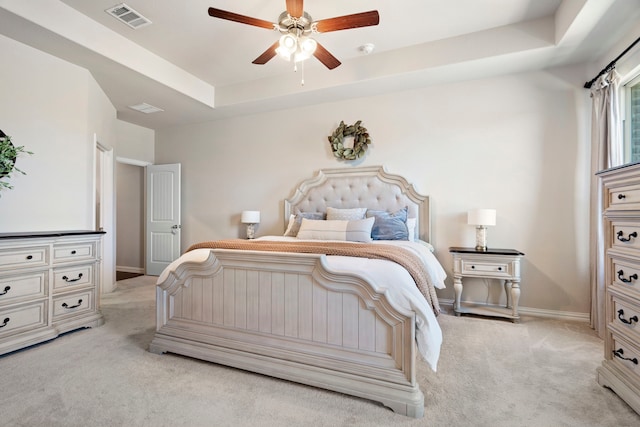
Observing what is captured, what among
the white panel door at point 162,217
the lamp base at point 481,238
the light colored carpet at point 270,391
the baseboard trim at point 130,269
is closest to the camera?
the light colored carpet at point 270,391

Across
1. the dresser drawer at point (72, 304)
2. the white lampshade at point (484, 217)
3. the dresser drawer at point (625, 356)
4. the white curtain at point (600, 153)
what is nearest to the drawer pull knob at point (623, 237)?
the dresser drawer at point (625, 356)

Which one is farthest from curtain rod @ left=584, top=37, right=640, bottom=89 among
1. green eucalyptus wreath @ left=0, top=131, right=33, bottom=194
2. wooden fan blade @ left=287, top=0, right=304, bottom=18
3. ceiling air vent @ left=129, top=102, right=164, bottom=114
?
ceiling air vent @ left=129, top=102, right=164, bottom=114

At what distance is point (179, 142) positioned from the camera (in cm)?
550

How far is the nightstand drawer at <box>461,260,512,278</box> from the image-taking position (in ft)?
10.4

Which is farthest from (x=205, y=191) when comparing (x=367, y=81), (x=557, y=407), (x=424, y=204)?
(x=557, y=407)

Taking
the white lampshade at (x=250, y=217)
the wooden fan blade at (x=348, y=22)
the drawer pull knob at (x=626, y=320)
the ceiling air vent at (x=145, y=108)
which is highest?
the ceiling air vent at (x=145, y=108)

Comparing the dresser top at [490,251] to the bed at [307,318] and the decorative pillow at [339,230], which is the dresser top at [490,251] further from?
the bed at [307,318]

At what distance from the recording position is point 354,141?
13.7 ft

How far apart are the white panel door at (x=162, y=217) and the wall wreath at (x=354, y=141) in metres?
2.82

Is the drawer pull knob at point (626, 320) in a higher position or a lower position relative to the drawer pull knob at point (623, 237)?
lower

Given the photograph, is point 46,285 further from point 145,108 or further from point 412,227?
point 412,227

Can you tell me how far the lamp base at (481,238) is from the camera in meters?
3.39

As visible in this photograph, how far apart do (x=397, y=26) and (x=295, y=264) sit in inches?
102

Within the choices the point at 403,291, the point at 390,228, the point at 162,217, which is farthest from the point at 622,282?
the point at 162,217
